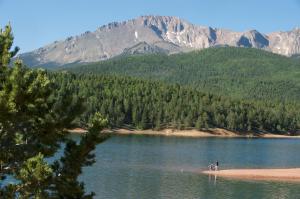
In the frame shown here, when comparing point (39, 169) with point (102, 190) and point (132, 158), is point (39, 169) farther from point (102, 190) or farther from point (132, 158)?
point (132, 158)

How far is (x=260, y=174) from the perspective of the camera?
294 ft

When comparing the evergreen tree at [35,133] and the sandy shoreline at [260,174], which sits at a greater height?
the evergreen tree at [35,133]

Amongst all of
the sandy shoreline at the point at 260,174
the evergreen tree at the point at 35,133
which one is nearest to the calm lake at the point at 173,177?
the sandy shoreline at the point at 260,174

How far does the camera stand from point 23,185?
24.0 meters

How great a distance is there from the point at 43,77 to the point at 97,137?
4822 millimetres

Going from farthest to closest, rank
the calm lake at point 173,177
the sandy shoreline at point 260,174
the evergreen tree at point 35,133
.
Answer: the sandy shoreline at point 260,174 → the calm lake at point 173,177 → the evergreen tree at point 35,133

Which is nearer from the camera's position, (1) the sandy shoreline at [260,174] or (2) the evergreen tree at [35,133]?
(2) the evergreen tree at [35,133]

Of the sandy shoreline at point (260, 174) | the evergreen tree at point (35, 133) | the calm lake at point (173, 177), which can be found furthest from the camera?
the sandy shoreline at point (260, 174)

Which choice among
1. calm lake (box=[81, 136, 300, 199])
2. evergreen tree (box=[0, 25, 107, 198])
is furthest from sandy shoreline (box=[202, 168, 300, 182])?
evergreen tree (box=[0, 25, 107, 198])

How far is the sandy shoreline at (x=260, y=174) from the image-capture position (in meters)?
86.4

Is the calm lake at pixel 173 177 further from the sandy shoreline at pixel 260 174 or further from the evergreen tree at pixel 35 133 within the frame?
the evergreen tree at pixel 35 133

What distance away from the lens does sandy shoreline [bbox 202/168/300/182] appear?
8638 centimetres

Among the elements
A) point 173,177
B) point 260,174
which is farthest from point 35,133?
point 260,174

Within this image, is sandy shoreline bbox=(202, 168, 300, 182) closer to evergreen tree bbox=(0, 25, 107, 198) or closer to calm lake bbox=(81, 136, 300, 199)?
calm lake bbox=(81, 136, 300, 199)
